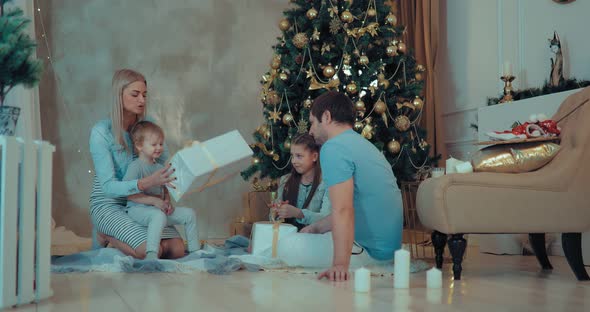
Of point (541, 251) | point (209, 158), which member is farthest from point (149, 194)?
point (541, 251)

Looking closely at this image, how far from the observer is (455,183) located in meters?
2.88

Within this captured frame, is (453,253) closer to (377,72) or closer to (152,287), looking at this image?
(152,287)

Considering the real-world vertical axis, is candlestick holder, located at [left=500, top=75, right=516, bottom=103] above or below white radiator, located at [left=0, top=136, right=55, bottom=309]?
above

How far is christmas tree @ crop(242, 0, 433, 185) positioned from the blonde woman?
1147 mm

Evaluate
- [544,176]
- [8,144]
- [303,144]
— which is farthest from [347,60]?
[8,144]

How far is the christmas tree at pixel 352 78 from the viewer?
443cm

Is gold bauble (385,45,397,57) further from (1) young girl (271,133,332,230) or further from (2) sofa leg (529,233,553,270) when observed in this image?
(2) sofa leg (529,233,553,270)

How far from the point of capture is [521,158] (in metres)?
2.98

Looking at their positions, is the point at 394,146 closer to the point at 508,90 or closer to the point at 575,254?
the point at 508,90

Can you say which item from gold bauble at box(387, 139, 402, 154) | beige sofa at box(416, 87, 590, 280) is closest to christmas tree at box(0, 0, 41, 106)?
beige sofa at box(416, 87, 590, 280)

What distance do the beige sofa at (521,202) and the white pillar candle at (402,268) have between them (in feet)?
1.39

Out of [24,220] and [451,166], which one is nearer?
[24,220]

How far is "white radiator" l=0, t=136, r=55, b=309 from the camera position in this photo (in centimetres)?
198

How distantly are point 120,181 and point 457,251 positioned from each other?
170 cm
